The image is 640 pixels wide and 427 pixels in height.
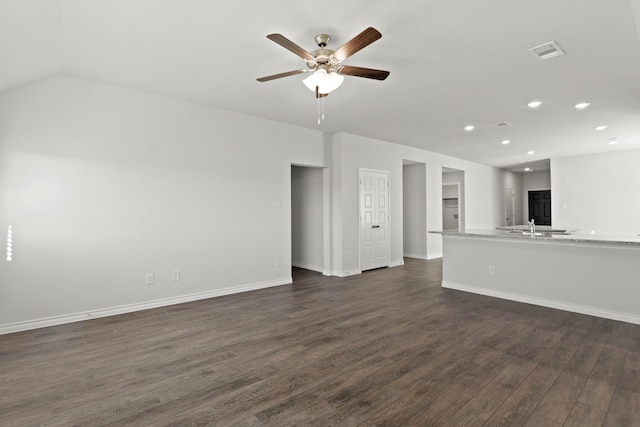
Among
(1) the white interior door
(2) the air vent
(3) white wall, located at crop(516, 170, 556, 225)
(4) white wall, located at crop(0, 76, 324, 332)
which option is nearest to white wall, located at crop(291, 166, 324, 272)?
(1) the white interior door

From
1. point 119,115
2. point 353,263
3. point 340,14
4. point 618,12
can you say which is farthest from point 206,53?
point 353,263

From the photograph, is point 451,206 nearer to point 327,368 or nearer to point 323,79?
point 323,79

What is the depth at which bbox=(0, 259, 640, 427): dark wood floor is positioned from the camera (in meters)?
1.97

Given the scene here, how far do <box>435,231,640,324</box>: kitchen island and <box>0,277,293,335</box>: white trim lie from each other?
306 centimetres

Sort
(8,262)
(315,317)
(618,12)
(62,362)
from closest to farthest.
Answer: (618,12) → (62,362) → (8,262) → (315,317)

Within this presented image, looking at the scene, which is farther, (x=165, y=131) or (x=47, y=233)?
(x=165, y=131)

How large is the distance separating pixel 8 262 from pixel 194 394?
2.65 metres

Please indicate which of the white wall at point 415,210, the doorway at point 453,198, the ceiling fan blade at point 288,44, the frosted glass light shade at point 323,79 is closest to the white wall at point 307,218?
the white wall at point 415,210

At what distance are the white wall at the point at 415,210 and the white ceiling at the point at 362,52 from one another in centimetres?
302

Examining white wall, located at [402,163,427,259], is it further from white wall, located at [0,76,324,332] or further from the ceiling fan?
the ceiling fan

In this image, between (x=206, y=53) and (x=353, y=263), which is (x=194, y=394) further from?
(x=353, y=263)

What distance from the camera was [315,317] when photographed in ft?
12.3

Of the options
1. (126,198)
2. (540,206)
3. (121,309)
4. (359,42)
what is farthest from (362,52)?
(540,206)

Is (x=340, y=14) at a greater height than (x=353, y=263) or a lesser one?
greater
